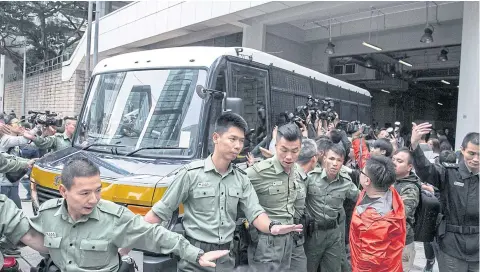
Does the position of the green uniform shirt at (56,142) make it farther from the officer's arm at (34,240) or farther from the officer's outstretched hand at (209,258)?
the officer's outstretched hand at (209,258)

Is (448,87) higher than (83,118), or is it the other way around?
(448,87)

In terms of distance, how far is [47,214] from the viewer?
2.42 meters

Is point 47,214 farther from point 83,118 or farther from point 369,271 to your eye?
point 83,118

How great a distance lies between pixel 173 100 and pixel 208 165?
181 centimetres

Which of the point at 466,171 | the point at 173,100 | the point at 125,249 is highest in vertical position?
the point at 173,100

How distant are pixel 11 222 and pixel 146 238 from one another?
0.70 meters

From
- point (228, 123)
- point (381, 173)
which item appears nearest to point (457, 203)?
point (381, 173)

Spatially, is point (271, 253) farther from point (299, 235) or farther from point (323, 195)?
point (323, 195)

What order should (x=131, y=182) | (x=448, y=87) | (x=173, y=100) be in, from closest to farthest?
(x=131, y=182)
(x=173, y=100)
(x=448, y=87)

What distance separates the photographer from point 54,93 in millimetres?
24094

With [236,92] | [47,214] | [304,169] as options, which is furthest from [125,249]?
[236,92]

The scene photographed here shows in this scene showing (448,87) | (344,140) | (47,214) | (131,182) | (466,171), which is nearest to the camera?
(47,214)

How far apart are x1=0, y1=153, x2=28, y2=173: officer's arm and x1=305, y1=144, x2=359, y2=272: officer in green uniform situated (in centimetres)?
288

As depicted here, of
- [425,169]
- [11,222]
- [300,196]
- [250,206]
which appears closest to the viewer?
[11,222]
